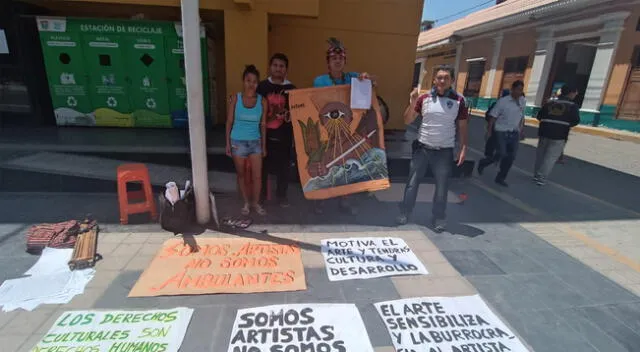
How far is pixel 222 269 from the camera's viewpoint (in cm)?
304

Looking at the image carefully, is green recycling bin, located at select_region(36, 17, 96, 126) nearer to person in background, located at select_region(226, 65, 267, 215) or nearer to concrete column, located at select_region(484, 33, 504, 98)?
person in background, located at select_region(226, 65, 267, 215)

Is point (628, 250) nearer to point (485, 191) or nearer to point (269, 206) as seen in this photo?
point (485, 191)

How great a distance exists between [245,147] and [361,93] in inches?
61.8

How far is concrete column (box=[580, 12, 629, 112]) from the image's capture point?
1168 cm

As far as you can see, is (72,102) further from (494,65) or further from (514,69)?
(494,65)

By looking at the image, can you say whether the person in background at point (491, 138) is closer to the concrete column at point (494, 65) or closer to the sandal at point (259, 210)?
the sandal at point (259, 210)

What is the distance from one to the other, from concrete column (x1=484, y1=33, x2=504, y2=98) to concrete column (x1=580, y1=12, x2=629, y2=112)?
18.1ft

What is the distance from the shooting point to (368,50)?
310 inches

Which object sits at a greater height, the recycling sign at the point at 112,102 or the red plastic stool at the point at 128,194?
the recycling sign at the point at 112,102

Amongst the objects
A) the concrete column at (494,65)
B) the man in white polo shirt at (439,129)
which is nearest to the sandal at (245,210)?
the man in white polo shirt at (439,129)

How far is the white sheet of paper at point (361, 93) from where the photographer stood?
3863mm

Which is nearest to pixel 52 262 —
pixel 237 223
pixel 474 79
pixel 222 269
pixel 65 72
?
pixel 222 269

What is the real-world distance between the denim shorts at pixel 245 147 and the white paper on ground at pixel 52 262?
1957 millimetres

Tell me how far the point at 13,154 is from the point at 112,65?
2706 mm
